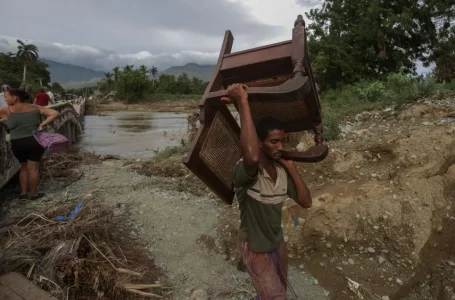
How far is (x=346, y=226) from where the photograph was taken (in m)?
3.42

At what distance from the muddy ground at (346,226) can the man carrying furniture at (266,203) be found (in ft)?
2.88

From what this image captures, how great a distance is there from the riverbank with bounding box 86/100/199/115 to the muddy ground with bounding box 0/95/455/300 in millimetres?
31907

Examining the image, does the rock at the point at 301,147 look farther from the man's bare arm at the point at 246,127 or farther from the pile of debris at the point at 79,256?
the man's bare arm at the point at 246,127

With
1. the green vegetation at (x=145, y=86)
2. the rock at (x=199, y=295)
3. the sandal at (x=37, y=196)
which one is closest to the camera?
the rock at (x=199, y=295)

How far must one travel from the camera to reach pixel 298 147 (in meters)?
5.01

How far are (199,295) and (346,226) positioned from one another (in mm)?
1640

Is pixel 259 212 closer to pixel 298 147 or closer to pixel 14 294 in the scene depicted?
pixel 14 294

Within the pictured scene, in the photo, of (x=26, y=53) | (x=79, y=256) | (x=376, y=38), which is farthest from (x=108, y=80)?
(x=79, y=256)

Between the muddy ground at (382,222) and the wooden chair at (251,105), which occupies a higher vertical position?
the wooden chair at (251,105)

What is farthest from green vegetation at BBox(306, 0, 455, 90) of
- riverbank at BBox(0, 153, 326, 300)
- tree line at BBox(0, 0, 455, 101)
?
riverbank at BBox(0, 153, 326, 300)

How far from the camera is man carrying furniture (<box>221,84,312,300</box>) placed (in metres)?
1.73

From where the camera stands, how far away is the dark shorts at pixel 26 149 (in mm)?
4270

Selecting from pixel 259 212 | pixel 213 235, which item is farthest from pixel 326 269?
pixel 259 212

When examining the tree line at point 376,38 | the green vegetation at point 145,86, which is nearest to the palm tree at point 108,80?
the green vegetation at point 145,86
